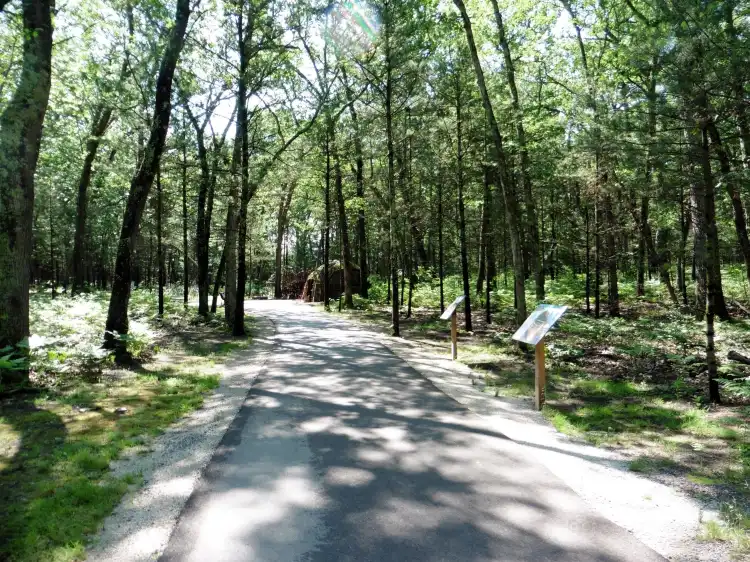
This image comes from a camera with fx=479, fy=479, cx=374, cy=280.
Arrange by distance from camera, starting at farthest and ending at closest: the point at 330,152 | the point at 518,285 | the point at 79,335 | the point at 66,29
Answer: the point at 330,152 < the point at 66,29 < the point at 518,285 < the point at 79,335

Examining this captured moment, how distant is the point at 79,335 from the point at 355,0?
12305mm

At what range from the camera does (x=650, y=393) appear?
24.2ft

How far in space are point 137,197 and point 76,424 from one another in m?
5.93

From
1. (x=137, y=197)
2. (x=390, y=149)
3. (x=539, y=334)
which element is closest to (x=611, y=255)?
(x=390, y=149)

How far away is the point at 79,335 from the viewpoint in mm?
10414

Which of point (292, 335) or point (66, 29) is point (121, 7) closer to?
point (66, 29)

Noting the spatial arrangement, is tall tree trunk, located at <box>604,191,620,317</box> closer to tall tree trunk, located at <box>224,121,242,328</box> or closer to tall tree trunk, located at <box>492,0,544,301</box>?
tall tree trunk, located at <box>492,0,544,301</box>

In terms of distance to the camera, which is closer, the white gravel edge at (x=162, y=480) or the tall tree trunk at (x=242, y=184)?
the white gravel edge at (x=162, y=480)

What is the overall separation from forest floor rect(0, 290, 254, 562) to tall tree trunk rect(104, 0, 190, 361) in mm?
593

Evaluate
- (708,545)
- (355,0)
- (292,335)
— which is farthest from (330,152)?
(708,545)

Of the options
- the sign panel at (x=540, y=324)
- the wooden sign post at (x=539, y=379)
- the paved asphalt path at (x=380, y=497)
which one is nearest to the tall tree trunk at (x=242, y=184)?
the paved asphalt path at (x=380, y=497)

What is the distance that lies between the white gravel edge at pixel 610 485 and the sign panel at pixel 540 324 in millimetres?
1007

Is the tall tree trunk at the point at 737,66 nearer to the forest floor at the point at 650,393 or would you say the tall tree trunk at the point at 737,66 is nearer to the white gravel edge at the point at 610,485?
the forest floor at the point at 650,393

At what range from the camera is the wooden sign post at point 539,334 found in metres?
6.43
